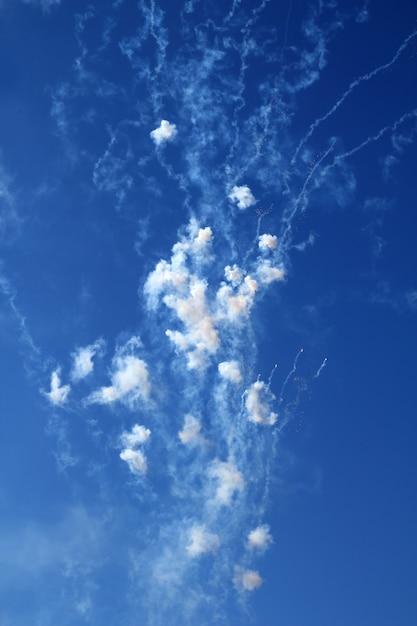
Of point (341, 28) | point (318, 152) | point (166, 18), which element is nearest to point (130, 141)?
point (166, 18)

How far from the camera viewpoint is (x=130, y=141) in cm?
8962

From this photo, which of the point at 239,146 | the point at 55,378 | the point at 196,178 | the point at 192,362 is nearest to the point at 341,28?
the point at 239,146

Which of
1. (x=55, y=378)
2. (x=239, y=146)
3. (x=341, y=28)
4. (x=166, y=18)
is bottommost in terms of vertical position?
(x=55, y=378)

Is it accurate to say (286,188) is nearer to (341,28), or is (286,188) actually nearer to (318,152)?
(318,152)

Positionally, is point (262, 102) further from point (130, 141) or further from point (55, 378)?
point (55, 378)

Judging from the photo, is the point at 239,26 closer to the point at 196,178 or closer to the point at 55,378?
the point at 196,178

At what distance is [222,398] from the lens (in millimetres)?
90062

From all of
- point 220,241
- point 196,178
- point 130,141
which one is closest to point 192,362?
point 220,241

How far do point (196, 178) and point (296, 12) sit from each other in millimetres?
24427

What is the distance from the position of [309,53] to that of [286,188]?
56.4ft

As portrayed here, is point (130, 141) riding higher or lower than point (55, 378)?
higher

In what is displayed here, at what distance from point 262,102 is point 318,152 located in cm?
943

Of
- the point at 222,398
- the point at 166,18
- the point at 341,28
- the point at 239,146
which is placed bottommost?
the point at 222,398

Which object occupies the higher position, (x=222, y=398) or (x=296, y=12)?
(x=296, y=12)
